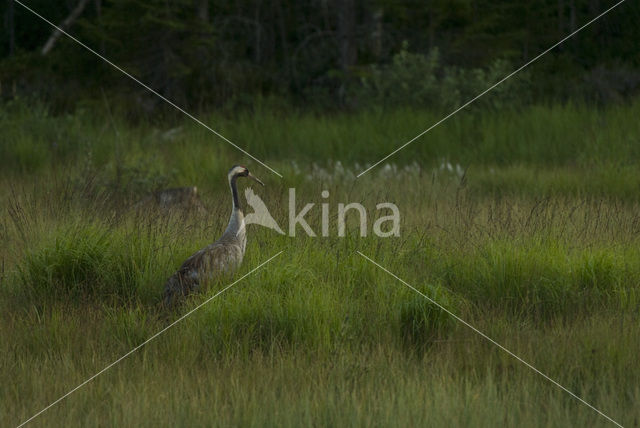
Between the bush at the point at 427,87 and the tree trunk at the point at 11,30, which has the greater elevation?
the tree trunk at the point at 11,30

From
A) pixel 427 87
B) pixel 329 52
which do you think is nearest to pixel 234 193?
pixel 427 87

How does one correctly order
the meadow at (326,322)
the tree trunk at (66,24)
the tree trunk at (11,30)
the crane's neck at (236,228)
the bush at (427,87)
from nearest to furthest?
the meadow at (326,322)
the crane's neck at (236,228)
the bush at (427,87)
the tree trunk at (66,24)
the tree trunk at (11,30)

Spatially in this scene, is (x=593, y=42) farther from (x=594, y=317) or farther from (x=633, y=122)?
(x=594, y=317)

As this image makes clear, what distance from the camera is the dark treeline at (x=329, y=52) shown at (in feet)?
56.0

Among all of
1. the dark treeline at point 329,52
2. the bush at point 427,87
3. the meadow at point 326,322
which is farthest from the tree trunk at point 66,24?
the meadow at point 326,322

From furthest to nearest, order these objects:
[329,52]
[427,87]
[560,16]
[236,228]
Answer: [560,16] < [329,52] < [427,87] < [236,228]

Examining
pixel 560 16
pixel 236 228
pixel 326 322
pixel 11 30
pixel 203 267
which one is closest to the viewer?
pixel 326 322

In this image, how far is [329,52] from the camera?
20531 millimetres

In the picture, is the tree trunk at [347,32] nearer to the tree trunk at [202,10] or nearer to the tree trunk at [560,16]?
the tree trunk at [202,10]

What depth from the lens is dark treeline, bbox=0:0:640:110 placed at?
17.1m

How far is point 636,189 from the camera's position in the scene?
1031 centimetres

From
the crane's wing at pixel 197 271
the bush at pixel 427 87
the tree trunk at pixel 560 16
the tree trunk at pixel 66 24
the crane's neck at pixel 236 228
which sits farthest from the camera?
the tree trunk at pixel 560 16

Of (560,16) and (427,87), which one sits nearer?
(427,87)

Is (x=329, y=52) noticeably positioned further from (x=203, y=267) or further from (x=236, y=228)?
(x=203, y=267)
